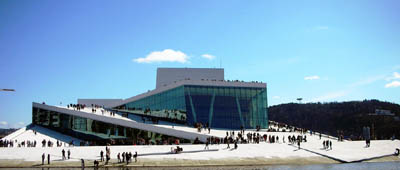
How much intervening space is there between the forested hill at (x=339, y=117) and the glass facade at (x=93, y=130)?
10256cm

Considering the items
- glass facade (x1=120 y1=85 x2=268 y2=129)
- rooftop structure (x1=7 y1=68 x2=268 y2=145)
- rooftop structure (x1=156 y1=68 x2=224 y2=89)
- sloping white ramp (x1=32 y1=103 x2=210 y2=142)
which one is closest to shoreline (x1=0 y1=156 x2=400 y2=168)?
sloping white ramp (x1=32 y1=103 x2=210 y2=142)

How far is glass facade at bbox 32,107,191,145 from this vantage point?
128 ft

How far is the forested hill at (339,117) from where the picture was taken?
5172 inches

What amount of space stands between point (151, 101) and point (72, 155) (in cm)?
2604

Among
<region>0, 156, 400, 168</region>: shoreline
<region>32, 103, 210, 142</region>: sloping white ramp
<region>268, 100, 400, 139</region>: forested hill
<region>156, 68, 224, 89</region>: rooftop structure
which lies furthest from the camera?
<region>268, 100, 400, 139</region>: forested hill

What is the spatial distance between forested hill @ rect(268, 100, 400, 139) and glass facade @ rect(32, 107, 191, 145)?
10256cm

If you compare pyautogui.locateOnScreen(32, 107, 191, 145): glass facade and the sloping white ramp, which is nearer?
the sloping white ramp

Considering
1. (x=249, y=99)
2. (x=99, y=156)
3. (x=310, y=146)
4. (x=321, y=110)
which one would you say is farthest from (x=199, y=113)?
(x=321, y=110)

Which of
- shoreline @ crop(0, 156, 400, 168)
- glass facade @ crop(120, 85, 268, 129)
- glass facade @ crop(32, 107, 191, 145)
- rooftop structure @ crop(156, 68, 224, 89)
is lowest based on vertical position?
shoreline @ crop(0, 156, 400, 168)

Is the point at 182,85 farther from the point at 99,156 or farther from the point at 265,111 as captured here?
the point at 99,156

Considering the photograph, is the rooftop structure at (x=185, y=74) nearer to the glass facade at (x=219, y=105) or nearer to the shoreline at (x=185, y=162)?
the glass facade at (x=219, y=105)

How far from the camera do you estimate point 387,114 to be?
136m

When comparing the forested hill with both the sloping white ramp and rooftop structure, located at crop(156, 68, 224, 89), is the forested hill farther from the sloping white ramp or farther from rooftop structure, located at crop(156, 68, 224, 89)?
the sloping white ramp

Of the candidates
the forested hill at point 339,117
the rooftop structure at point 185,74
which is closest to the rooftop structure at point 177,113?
the rooftop structure at point 185,74
